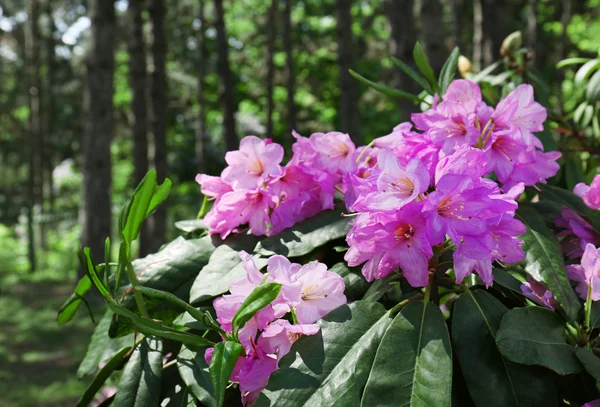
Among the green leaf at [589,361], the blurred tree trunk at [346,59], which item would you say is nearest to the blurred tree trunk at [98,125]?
the blurred tree trunk at [346,59]

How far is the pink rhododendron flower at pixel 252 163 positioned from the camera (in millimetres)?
1146

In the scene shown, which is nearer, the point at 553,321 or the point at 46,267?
the point at 553,321

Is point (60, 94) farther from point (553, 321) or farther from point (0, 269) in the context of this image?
point (553, 321)

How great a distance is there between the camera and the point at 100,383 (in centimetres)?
106

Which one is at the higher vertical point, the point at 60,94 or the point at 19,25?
the point at 19,25

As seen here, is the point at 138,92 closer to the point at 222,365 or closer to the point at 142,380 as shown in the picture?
the point at 142,380

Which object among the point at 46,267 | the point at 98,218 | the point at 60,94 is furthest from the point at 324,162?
the point at 60,94

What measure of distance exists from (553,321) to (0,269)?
46.2 ft

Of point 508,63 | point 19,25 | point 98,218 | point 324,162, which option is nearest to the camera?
point 324,162

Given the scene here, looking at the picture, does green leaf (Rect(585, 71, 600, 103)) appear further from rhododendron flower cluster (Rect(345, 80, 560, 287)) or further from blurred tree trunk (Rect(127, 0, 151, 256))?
blurred tree trunk (Rect(127, 0, 151, 256))

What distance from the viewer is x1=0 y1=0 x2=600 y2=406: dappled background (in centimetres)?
685

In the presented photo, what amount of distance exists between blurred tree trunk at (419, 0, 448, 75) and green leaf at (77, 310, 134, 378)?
363cm

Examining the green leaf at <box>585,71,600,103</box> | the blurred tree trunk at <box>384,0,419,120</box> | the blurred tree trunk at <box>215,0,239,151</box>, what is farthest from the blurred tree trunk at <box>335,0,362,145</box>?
the green leaf at <box>585,71,600,103</box>

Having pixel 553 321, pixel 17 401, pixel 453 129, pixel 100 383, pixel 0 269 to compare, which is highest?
pixel 453 129
